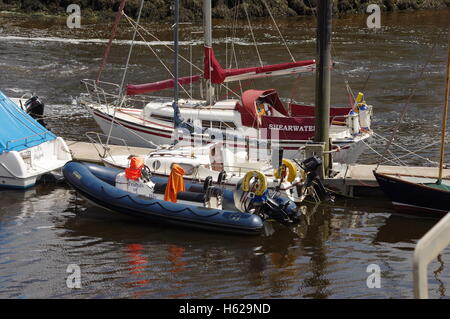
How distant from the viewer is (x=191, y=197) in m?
16.6

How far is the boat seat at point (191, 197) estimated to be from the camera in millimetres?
16469

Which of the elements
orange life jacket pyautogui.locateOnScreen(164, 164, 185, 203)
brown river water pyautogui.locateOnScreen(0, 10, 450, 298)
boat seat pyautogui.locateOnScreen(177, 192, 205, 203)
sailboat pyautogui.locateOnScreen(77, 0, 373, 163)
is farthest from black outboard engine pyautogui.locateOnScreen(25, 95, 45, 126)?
boat seat pyautogui.locateOnScreen(177, 192, 205, 203)

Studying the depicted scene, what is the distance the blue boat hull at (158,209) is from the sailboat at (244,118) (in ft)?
10.4

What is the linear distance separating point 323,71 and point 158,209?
5.31 metres

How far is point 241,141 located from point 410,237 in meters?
5.81

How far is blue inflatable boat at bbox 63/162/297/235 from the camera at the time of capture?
15.9m

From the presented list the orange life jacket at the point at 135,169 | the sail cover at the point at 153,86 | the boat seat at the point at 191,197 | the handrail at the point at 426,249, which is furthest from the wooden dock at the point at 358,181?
the handrail at the point at 426,249

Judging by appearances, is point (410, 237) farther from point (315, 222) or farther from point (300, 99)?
point (300, 99)

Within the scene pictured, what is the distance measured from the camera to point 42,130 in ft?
68.5

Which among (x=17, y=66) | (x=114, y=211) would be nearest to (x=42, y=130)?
(x=114, y=211)

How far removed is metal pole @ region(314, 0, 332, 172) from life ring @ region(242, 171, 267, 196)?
3198 millimetres

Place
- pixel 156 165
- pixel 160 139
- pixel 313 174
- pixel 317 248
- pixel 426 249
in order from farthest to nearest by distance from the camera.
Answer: pixel 160 139 → pixel 156 165 → pixel 313 174 → pixel 317 248 → pixel 426 249

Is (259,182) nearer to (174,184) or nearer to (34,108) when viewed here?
(174,184)

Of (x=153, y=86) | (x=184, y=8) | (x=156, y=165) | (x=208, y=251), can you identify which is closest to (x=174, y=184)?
(x=156, y=165)
